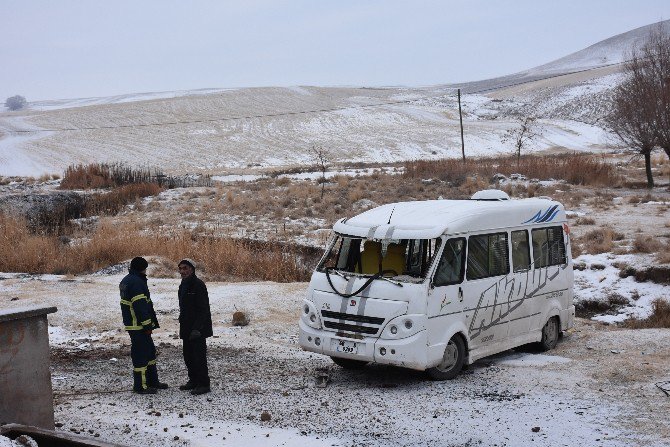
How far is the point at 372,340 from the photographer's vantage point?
1028 cm

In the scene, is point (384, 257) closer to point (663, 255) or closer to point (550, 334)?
point (550, 334)

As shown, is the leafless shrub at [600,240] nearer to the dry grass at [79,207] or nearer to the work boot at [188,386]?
the work boot at [188,386]

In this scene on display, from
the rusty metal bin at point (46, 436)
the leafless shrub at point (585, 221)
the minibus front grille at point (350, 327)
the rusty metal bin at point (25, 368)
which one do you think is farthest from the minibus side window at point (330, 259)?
the leafless shrub at point (585, 221)

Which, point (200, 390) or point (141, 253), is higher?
point (141, 253)

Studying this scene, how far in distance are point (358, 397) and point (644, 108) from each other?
36.0 metres

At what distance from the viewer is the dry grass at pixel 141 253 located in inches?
821

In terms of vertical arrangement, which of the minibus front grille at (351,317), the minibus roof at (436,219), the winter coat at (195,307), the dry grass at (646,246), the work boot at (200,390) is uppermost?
the minibus roof at (436,219)

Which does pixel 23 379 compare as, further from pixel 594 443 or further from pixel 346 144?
pixel 346 144

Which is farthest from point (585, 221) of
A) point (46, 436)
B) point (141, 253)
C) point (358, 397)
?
point (46, 436)

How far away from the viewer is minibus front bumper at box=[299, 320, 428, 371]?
33.1 ft

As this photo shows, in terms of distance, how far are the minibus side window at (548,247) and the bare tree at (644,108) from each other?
3076 centimetres

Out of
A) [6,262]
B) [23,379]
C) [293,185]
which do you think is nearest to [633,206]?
[293,185]

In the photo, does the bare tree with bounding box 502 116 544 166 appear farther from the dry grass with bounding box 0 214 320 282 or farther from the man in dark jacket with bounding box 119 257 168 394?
the man in dark jacket with bounding box 119 257 168 394

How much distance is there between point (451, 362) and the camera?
35.4ft
